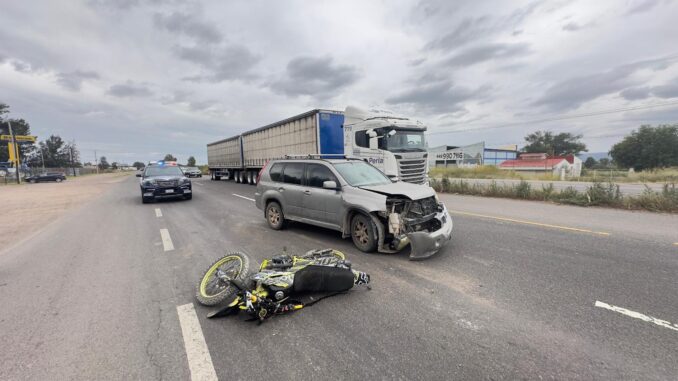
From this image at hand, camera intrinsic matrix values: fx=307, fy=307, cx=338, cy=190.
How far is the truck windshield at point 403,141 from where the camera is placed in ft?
34.5

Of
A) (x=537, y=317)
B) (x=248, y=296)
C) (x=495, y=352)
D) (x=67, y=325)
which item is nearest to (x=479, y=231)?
(x=537, y=317)

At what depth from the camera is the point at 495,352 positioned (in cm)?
254

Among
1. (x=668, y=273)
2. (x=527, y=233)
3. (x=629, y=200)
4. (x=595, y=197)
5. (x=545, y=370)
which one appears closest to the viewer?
(x=545, y=370)

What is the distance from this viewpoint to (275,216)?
7.22m

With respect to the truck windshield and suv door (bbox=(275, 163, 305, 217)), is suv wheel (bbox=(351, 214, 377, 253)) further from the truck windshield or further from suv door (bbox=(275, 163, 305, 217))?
the truck windshield

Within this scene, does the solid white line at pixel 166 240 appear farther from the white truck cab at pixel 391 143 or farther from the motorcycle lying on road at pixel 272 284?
the white truck cab at pixel 391 143

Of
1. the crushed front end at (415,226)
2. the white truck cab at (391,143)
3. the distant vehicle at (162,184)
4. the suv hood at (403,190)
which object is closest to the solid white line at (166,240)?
the suv hood at (403,190)

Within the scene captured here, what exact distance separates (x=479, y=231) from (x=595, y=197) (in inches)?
229

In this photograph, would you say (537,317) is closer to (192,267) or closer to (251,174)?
(192,267)

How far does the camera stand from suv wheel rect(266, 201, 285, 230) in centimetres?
706

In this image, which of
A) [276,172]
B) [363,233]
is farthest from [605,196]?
[276,172]

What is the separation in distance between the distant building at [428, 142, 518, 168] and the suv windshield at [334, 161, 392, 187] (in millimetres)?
49453

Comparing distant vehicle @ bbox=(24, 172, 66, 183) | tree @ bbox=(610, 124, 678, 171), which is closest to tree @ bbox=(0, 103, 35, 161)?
distant vehicle @ bbox=(24, 172, 66, 183)

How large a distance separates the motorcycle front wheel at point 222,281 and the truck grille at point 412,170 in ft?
24.1
